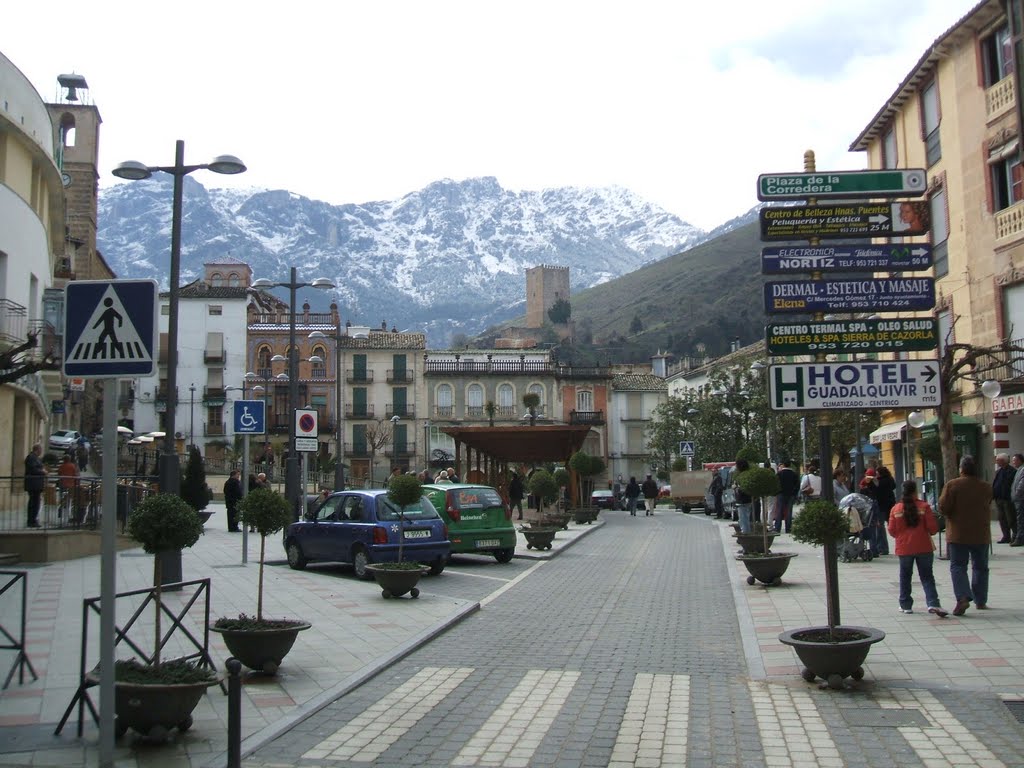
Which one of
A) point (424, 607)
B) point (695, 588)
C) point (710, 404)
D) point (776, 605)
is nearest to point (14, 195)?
point (424, 607)

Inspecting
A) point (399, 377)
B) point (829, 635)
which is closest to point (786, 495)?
point (829, 635)

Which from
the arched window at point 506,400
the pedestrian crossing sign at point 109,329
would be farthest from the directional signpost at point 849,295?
the arched window at point 506,400

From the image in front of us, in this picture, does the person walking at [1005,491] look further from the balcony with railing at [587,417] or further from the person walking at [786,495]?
the balcony with railing at [587,417]

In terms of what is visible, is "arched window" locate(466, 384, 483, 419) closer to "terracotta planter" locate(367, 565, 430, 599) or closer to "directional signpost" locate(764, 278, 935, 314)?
"terracotta planter" locate(367, 565, 430, 599)

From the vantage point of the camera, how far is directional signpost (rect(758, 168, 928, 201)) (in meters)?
10.5

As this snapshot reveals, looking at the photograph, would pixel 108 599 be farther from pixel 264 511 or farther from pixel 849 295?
pixel 849 295

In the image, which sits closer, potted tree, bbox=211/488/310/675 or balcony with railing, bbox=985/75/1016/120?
potted tree, bbox=211/488/310/675

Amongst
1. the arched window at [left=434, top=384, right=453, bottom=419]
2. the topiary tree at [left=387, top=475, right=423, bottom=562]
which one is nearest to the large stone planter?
the topiary tree at [left=387, top=475, right=423, bottom=562]

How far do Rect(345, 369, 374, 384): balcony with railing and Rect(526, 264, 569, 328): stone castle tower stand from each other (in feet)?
355

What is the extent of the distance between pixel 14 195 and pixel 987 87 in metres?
23.5

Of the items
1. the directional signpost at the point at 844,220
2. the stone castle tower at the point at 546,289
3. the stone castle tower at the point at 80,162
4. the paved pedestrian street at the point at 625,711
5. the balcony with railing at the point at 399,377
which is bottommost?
the paved pedestrian street at the point at 625,711

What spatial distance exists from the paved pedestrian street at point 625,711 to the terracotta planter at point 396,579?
1962 mm

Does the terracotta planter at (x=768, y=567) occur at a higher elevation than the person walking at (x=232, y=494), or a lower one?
lower

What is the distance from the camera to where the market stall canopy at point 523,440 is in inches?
1175
